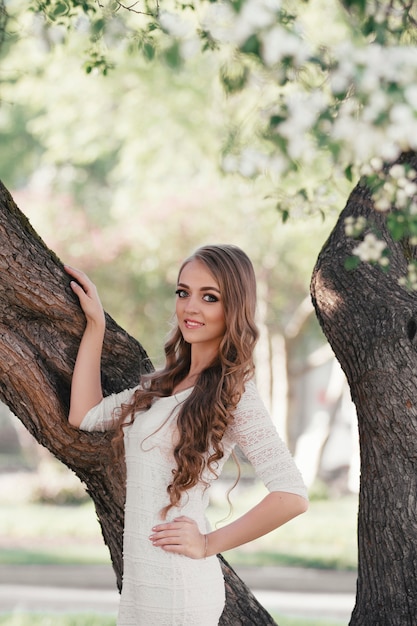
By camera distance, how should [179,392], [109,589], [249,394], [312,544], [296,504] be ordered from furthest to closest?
1. [312,544]
2. [109,589]
3. [179,392]
4. [249,394]
5. [296,504]

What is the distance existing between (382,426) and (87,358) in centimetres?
112

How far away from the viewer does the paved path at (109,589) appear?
9086 millimetres

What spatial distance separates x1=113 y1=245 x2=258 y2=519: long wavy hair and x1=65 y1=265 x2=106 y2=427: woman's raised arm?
141 mm

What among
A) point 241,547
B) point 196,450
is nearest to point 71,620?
point 196,450

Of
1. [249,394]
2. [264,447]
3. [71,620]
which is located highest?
[71,620]

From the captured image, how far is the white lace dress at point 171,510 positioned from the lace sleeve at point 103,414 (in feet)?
0.64

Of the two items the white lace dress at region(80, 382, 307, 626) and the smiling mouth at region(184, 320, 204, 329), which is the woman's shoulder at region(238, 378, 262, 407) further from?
the smiling mouth at region(184, 320, 204, 329)

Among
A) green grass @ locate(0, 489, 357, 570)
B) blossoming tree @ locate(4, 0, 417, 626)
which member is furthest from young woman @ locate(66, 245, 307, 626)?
green grass @ locate(0, 489, 357, 570)

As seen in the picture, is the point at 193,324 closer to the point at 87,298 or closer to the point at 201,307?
the point at 201,307

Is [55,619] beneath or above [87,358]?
above

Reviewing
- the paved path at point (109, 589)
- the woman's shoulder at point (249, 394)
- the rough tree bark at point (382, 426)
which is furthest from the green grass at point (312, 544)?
the woman's shoulder at point (249, 394)

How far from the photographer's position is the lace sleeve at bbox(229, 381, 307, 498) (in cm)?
306

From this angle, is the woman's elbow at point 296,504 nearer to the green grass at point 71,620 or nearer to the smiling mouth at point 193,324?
the smiling mouth at point 193,324

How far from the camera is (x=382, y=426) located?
3.61m
